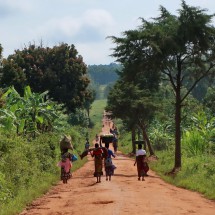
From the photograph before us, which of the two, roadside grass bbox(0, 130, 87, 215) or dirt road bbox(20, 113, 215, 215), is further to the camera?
roadside grass bbox(0, 130, 87, 215)

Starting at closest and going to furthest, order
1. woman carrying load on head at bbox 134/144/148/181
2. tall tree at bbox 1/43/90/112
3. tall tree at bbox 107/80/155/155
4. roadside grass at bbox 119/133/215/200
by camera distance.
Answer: roadside grass at bbox 119/133/215/200 < woman carrying load on head at bbox 134/144/148/181 < tall tree at bbox 107/80/155/155 < tall tree at bbox 1/43/90/112

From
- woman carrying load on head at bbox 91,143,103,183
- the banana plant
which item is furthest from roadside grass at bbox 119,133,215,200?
the banana plant

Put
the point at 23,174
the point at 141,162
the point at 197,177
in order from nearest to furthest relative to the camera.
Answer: the point at 23,174, the point at 197,177, the point at 141,162

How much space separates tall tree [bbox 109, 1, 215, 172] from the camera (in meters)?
23.6

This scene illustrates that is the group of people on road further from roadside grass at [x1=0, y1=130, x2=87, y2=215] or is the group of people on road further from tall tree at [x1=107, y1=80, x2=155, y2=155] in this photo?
tall tree at [x1=107, y1=80, x2=155, y2=155]

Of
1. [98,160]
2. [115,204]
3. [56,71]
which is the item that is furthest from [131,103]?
[115,204]

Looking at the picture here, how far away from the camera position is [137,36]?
24.5 meters

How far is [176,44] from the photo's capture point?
23.7 meters

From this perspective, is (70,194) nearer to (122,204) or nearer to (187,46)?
(122,204)

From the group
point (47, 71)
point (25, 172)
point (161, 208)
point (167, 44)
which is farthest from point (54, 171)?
point (47, 71)

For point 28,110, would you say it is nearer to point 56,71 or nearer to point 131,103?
point 131,103

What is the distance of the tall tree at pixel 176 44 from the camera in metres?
23.6

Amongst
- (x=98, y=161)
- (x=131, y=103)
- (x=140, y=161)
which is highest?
(x=131, y=103)

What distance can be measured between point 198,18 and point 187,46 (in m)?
1.80
